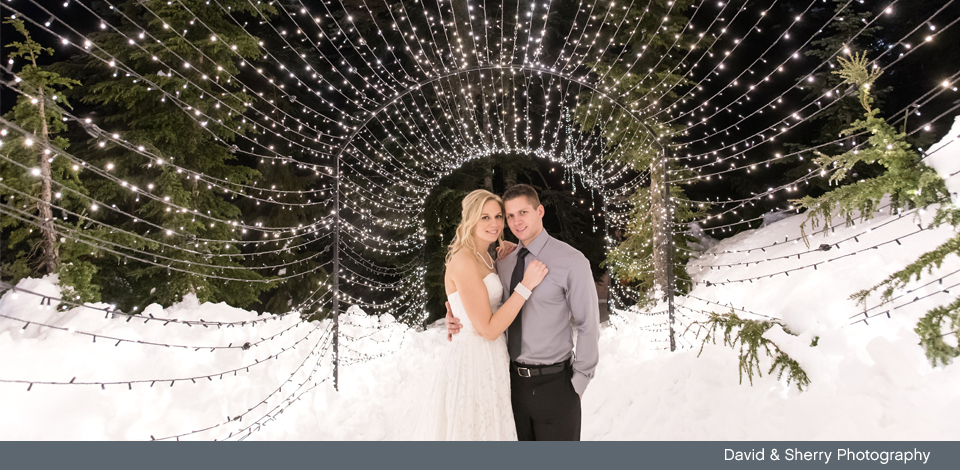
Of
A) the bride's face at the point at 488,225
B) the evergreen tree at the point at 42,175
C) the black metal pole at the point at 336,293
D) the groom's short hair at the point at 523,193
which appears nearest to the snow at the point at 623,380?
the black metal pole at the point at 336,293

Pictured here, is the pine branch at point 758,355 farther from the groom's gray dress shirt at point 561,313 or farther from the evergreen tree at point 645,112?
the evergreen tree at point 645,112

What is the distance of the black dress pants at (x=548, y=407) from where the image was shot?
273 cm

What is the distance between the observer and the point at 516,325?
9.32 feet

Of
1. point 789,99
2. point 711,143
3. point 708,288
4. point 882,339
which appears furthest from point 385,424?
point 789,99

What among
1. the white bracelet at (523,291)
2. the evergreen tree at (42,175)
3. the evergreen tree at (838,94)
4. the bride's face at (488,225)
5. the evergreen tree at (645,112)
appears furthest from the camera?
the evergreen tree at (838,94)

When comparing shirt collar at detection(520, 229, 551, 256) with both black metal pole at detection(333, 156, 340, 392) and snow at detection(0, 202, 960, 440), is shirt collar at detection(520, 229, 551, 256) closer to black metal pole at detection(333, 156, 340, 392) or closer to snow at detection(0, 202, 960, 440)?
snow at detection(0, 202, 960, 440)

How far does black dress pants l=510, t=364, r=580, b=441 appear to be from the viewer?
273 centimetres

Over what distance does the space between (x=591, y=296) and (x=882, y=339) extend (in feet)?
7.21

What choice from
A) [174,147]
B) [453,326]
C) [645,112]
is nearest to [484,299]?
[453,326]

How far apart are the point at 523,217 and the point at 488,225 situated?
0.20 metres

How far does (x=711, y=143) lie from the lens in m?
10.9

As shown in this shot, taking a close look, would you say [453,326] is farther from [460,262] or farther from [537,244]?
[537,244]

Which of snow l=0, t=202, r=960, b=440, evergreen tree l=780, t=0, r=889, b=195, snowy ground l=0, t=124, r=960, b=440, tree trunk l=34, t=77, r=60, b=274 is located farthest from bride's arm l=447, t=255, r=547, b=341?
evergreen tree l=780, t=0, r=889, b=195

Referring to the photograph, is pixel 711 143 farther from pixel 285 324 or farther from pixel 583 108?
pixel 285 324
